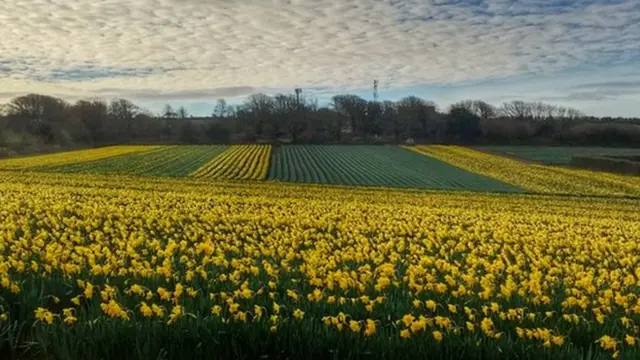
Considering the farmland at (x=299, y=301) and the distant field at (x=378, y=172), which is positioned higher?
the farmland at (x=299, y=301)

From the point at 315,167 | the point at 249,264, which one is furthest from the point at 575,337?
the point at 315,167

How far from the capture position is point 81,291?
20.7 feet

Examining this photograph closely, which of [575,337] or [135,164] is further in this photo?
[135,164]

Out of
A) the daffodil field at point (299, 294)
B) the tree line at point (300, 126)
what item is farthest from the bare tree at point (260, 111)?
the daffodil field at point (299, 294)

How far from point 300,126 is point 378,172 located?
71866mm

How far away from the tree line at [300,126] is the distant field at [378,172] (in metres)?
40.3

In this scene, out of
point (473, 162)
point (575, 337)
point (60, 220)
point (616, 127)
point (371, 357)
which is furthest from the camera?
point (616, 127)

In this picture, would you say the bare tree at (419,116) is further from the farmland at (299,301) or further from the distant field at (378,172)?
the farmland at (299,301)

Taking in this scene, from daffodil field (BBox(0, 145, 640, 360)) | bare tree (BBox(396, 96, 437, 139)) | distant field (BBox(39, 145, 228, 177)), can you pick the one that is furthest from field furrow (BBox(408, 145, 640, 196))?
bare tree (BBox(396, 96, 437, 139))

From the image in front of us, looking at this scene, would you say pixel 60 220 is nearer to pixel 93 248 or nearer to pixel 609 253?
pixel 93 248

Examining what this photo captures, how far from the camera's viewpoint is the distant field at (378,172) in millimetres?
48219

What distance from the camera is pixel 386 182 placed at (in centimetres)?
4869

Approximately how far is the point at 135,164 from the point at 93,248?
172 ft

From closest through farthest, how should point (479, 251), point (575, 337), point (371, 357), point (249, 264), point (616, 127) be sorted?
point (371, 357), point (575, 337), point (249, 264), point (479, 251), point (616, 127)
